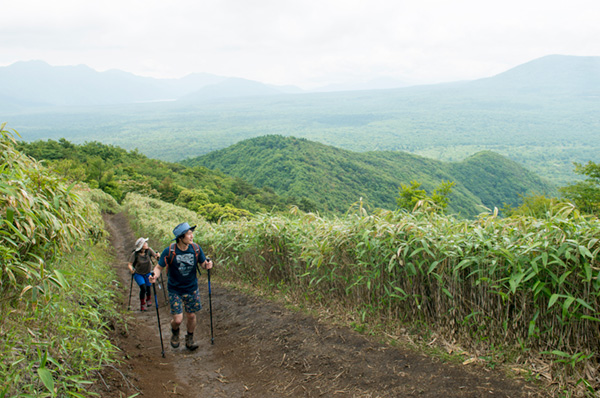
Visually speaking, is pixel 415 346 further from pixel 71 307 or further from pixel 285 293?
pixel 71 307

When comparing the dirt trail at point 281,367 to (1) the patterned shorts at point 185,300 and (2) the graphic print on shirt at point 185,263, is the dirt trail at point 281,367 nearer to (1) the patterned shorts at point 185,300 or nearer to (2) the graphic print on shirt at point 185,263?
(1) the patterned shorts at point 185,300

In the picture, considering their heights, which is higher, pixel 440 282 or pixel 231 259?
pixel 440 282

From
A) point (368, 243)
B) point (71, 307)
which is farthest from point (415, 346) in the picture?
point (71, 307)

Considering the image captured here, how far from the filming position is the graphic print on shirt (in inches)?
157

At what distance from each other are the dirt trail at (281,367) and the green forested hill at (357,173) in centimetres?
4954

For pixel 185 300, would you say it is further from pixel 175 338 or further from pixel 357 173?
pixel 357 173

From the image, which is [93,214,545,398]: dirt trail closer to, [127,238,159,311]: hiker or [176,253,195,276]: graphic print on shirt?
[176,253,195,276]: graphic print on shirt

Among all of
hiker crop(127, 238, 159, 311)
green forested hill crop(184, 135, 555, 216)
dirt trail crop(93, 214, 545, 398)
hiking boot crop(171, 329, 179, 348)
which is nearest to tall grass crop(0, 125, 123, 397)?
dirt trail crop(93, 214, 545, 398)

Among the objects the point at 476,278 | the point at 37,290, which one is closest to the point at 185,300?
the point at 37,290

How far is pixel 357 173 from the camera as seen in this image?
70688 mm

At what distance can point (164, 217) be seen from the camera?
14.7 meters

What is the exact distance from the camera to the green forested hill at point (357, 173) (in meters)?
61.3

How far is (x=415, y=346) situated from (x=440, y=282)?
0.61 metres

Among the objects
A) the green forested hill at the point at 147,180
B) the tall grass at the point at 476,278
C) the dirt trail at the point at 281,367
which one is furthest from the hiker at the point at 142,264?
the green forested hill at the point at 147,180
